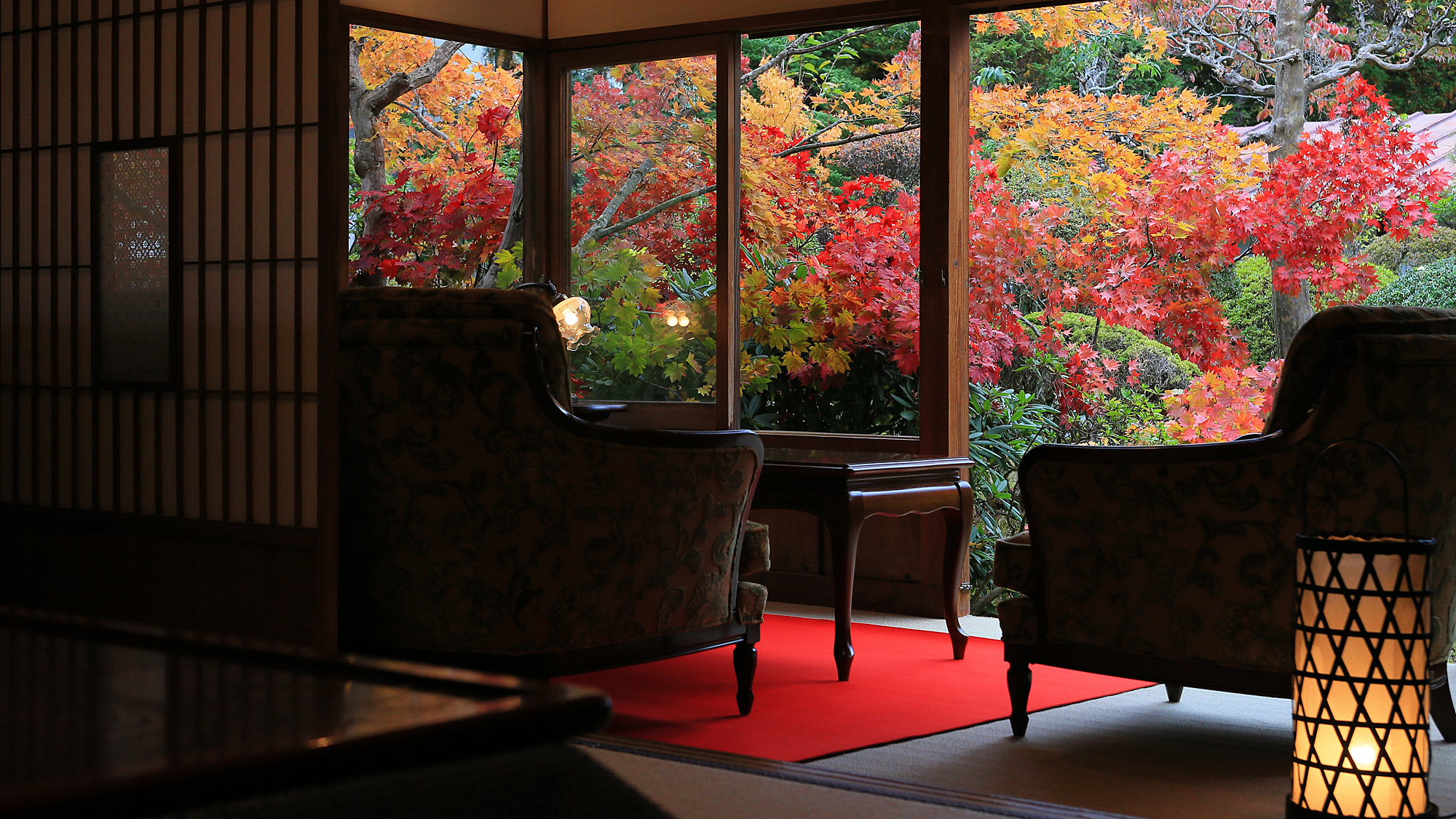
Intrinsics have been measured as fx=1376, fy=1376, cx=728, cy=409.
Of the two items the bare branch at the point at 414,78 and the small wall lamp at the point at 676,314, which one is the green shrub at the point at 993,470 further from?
the bare branch at the point at 414,78

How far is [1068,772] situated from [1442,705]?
31.1 inches

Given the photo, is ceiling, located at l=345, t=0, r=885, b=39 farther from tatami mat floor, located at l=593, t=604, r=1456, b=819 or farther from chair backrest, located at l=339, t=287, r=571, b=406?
tatami mat floor, located at l=593, t=604, r=1456, b=819

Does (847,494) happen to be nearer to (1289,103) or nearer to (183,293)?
(183,293)

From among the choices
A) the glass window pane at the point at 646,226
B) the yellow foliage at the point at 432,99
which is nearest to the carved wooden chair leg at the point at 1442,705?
the glass window pane at the point at 646,226

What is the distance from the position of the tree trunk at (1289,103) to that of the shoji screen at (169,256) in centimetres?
432

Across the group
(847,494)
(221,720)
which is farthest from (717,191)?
(221,720)

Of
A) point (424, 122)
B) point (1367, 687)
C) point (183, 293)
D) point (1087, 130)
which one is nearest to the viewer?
point (1367, 687)

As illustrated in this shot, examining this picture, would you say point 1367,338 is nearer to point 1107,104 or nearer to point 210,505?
point 210,505

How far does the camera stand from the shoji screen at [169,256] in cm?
303

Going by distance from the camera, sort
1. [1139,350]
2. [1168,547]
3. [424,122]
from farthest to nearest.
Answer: [1139,350], [424,122], [1168,547]

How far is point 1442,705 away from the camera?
8.99 feet

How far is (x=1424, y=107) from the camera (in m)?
5.85

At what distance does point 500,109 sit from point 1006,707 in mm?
3412

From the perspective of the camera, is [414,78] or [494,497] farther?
[414,78]
